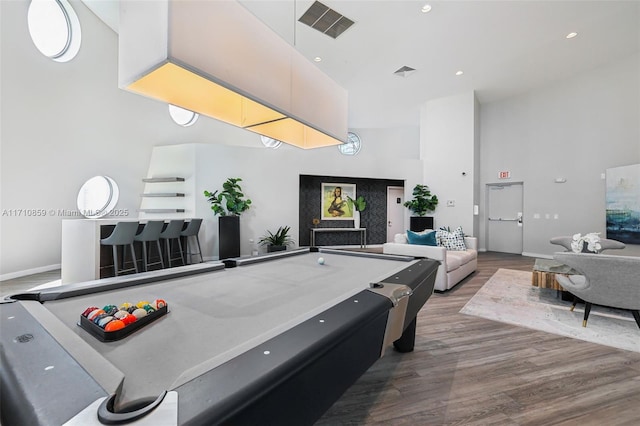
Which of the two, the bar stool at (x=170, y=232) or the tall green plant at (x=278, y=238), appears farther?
the tall green plant at (x=278, y=238)

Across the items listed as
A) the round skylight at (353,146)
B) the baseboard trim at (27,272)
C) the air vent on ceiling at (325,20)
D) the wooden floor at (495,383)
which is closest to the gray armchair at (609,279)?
the wooden floor at (495,383)

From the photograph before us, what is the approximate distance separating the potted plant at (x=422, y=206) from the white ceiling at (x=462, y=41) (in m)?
2.69

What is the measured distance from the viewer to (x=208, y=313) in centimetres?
121

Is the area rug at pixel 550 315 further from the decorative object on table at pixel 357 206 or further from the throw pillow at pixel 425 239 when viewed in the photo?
the decorative object on table at pixel 357 206

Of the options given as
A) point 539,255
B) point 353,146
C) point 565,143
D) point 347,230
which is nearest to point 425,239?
point 347,230

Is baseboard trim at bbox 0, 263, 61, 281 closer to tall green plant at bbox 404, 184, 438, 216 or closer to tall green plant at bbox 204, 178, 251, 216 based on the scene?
tall green plant at bbox 204, 178, 251, 216

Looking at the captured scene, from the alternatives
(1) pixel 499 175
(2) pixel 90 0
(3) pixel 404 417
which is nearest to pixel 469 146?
(1) pixel 499 175

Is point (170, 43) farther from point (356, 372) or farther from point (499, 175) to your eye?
point (499, 175)

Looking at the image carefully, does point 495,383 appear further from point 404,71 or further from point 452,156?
point 452,156

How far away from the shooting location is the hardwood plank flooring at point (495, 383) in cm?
160

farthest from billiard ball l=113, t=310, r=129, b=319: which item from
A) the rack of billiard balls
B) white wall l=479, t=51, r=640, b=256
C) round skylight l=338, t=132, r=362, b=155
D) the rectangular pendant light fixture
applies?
round skylight l=338, t=132, r=362, b=155

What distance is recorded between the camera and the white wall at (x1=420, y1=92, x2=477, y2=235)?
7.17m

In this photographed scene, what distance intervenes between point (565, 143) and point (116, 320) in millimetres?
8985

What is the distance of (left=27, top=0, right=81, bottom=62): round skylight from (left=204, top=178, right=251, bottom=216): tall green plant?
3432mm
